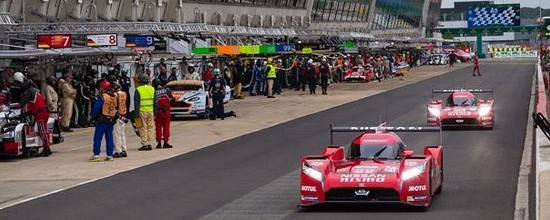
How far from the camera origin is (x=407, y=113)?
37.8 metres

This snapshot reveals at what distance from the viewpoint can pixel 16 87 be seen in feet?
87.1

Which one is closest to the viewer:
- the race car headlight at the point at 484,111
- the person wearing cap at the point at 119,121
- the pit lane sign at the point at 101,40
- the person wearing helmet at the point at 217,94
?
the person wearing cap at the point at 119,121

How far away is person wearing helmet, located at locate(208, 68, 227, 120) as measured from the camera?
36.2 metres

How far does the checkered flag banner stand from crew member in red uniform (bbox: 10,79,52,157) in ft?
393

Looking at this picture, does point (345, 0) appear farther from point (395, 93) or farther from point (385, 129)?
point (385, 129)

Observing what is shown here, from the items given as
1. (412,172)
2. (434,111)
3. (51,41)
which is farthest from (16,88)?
(412,172)

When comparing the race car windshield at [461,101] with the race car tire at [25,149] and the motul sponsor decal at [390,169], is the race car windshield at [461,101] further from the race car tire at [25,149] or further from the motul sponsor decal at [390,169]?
the motul sponsor decal at [390,169]

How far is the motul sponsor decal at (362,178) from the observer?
14.9 m

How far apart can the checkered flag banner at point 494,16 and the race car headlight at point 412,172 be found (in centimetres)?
12751

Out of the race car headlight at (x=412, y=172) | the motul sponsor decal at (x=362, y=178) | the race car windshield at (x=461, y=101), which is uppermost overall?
the race car headlight at (x=412, y=172)

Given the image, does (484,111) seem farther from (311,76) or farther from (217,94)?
(311,76)

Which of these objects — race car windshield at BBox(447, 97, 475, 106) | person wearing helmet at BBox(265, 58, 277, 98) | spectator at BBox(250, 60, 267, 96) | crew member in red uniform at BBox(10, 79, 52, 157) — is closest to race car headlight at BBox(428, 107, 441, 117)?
race car windshield at BBox(447, 97, 475, 106)

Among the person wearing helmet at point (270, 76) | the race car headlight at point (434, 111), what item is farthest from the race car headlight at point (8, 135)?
the person wearing helmet at point (270, 76)

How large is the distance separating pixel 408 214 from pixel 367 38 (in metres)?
65.1
